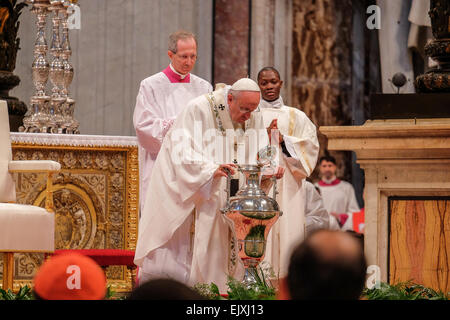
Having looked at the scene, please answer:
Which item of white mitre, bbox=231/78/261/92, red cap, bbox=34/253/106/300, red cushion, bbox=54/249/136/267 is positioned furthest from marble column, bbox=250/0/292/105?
red cap, bbox=34/253/106/300

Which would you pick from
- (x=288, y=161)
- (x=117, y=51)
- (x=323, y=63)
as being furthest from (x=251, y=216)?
(x=323, y=63)

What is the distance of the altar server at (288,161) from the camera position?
6.48 m

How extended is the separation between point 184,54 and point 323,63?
215 inches

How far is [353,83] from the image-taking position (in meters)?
12.4

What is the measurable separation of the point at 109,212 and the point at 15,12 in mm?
2023

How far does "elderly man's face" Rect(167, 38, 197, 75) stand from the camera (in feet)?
22.4

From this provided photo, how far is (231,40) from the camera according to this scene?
1095 cm

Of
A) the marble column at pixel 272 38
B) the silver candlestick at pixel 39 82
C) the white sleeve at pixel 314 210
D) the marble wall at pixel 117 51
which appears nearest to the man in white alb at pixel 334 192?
the marble column at pixel 272 38

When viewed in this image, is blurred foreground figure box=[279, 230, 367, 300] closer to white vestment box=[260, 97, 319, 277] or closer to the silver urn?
the silver urn

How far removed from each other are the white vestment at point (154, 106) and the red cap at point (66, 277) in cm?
470

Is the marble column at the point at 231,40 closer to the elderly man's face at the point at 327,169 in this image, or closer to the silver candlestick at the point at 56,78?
the elderly man's face at the point at 327,169

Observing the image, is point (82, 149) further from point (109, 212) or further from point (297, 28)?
point (297, 28)

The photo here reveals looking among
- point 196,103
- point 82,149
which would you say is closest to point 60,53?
point 82,149

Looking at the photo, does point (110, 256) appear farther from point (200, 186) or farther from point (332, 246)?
point (332, 246)
